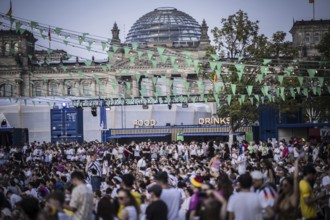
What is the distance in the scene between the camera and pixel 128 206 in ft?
35.9

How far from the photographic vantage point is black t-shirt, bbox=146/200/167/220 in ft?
35.7

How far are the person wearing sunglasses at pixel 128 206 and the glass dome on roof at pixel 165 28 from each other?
11807 cm

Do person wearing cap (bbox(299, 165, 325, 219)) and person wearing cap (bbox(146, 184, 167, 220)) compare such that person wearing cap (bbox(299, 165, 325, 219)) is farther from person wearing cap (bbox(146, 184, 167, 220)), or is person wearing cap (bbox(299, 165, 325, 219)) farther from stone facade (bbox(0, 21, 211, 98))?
stone facade (bbox(0, 21, 211, 98))

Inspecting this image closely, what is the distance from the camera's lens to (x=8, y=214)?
1330cm

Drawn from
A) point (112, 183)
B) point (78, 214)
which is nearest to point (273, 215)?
point (78, 214)

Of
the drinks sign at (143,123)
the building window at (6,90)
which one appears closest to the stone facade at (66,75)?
the building window at (6,90)

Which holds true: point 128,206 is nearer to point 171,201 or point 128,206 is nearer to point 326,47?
point 171,201

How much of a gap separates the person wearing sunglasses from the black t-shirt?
0.19 meters

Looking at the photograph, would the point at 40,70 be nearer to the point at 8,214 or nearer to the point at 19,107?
the point at 19,107

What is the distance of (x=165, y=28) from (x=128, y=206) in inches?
4773

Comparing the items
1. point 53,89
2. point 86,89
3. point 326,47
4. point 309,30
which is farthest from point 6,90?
point 326,47

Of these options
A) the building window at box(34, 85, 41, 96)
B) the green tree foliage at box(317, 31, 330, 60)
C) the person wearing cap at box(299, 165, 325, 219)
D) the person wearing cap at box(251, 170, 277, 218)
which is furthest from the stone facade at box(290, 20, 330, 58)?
the person wearing cap at box(251, 170, 277, 218)

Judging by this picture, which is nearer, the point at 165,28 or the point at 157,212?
the point at 157,212

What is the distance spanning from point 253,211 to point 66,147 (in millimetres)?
31529
